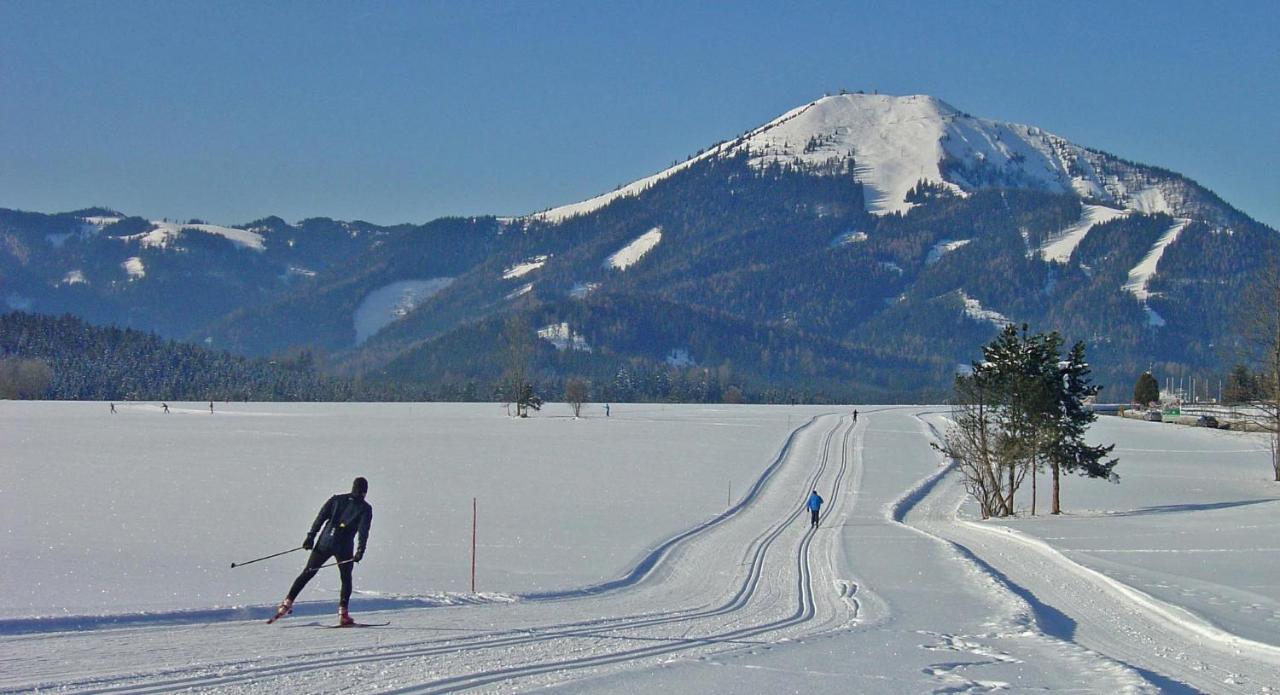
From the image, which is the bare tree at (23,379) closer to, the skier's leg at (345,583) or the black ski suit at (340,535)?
the black ski suit at (340,535)

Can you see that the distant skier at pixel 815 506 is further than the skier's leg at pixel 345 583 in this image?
Yes

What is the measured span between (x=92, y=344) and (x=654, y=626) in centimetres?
16829

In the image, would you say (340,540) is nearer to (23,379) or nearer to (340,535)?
(340,535)

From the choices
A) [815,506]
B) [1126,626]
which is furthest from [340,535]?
[815,506]

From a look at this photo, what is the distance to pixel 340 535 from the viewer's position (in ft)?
→ 43.2

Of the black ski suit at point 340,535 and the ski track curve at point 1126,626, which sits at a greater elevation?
the black ski suit at point 340,535

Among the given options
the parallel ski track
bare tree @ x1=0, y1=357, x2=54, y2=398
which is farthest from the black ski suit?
bare tree @ x1=0, y1=357, x2=54, y2=398

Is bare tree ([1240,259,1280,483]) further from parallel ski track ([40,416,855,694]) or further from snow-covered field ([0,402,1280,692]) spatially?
parallel ski track ([40,416,855,694])

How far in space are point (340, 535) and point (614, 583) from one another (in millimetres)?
6774

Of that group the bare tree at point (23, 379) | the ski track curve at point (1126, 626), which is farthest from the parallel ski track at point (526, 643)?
the bare tree at point (23, 379)

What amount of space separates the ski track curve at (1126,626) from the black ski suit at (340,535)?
27.5 feet

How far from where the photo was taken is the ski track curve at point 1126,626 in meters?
12.0

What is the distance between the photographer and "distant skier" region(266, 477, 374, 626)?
42.6 ft

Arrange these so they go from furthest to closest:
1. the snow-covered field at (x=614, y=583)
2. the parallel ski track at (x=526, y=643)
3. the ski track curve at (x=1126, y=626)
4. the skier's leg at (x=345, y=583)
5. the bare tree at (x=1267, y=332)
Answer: the bare tree at (x=1267, y=332), the skier's leg at (x=345, y=583), the ski track curve at (x=1126, y=626), the snow-covered field at (x=614, y=583), the parallel ski track at (x=526, y=643)
